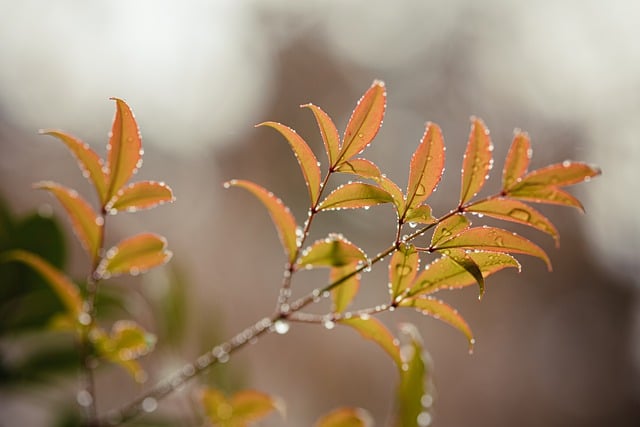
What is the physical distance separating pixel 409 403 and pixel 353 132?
0.83 ft

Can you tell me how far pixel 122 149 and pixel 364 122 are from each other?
0.59ft

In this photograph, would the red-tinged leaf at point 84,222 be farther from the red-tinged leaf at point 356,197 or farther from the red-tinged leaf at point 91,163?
the red-tinged leaf at point 356,197

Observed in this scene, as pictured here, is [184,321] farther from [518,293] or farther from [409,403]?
[518,293]

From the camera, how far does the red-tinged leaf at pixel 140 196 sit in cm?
41

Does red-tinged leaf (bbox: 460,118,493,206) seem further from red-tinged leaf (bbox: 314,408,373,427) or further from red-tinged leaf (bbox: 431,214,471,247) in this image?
red-tinged leaf (bbox: 314,408,373,427)

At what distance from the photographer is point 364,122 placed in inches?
15.4

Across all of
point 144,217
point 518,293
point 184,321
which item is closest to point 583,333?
point 518,293

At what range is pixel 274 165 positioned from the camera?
10.1ft

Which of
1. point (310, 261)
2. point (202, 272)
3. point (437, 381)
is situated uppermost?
point (310, 261)

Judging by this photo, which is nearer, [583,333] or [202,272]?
[202,272]

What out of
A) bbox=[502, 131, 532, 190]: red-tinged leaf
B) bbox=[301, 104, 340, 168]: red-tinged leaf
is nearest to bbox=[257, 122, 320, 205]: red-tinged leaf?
bbox=[301, 104, 340, 168]: red-tinged leaf

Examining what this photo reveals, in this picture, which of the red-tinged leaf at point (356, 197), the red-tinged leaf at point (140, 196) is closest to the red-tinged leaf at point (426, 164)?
the red-tinged leaf at point (356, 197)

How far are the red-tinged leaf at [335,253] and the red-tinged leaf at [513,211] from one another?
0.29 feet

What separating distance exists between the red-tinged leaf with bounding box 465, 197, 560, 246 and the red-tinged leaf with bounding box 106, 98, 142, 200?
0.25 meters
